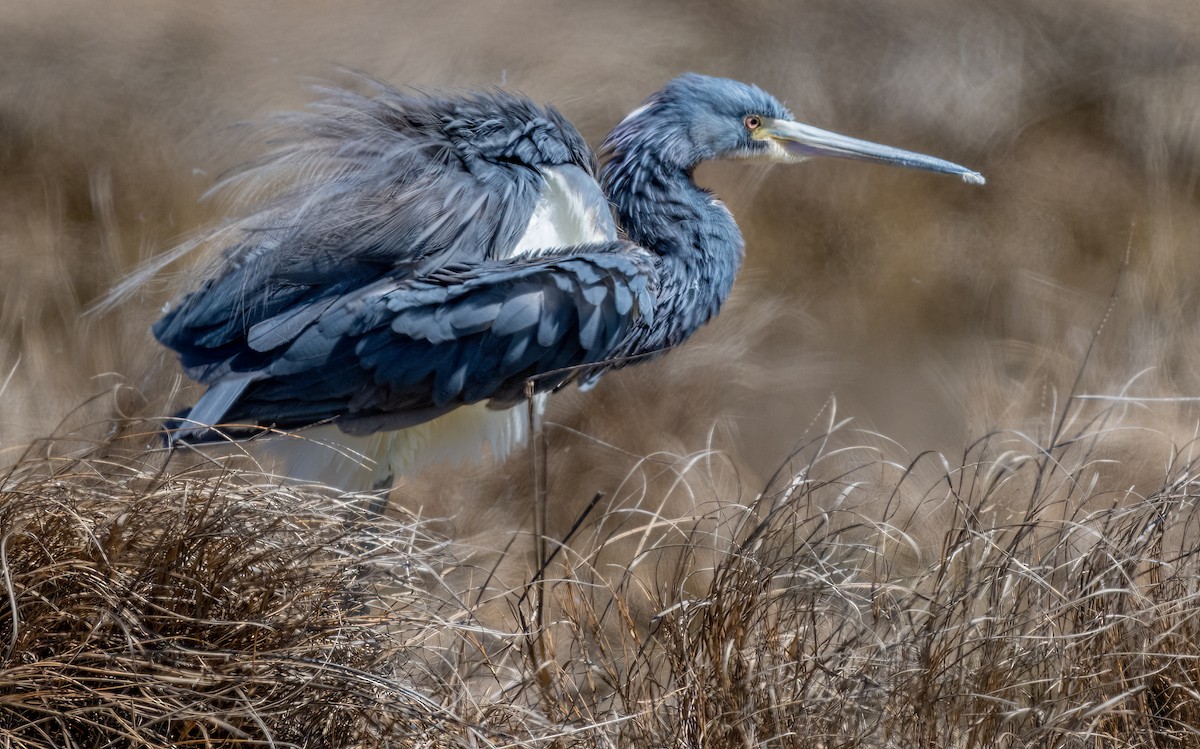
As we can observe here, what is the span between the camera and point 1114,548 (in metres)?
1.88

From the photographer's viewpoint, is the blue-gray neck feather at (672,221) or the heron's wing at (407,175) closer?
the heron's wing at (407,175)

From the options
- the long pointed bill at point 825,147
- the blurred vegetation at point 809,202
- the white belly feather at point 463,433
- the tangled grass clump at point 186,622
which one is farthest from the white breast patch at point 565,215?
the blurred vegetation at point 809,202

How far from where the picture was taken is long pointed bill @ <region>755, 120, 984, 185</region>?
2918mm

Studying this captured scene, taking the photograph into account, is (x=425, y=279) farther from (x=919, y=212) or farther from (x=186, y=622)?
(x=919, y=212)

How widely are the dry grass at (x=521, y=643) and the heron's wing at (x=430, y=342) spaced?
33cm

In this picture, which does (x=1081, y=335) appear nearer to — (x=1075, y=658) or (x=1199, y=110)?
(x=1199, y=110)

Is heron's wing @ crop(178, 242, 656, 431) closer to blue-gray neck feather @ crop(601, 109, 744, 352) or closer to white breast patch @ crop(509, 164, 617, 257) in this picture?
white breast patch @ crop(509, 164, 617, 257)

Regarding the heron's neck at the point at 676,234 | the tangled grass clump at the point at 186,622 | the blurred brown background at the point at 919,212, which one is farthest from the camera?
the blurred brown background at the point at 919,212

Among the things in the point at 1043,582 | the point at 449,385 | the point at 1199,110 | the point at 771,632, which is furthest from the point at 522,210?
the point at 1199,110

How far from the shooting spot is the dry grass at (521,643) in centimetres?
160

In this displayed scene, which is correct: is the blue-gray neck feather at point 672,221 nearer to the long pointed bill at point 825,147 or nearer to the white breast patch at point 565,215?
the white breast patch at point 565,215

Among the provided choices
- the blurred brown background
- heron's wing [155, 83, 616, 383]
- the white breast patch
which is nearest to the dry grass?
heron's wing [155, 83, 616, 383]

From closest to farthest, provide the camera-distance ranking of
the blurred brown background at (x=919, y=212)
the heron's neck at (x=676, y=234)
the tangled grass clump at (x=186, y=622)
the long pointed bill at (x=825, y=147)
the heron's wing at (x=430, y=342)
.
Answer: the tangled grass clump at (x=186, y=622) → the heron's wing at (x=430, y=342) → the heron's neck at (x=676, y=234) → the long pointed bill at (x=825, y=147) → the blurred brown background at (x=919, y=212)

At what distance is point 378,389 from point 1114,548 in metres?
1.25
